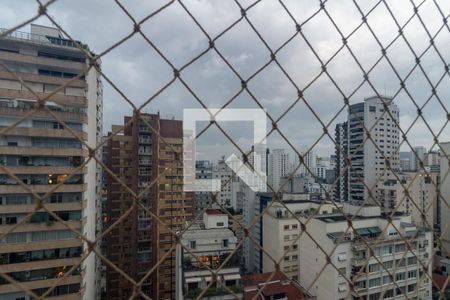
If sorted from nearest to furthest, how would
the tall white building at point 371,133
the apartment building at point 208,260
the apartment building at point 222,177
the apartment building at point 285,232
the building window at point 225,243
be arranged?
the apartment building at point 222,177, the tall white building at point 371,133, the apartment building at point 208,260, the building window at point 225,243, the apartment building at point 285,232

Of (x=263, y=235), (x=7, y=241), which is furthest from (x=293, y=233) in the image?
(x=7, y=241)

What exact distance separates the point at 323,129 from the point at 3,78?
14.9 ft

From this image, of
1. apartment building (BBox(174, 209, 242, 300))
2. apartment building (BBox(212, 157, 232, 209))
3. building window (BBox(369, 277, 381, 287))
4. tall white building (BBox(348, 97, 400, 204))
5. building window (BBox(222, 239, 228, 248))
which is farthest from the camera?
building window (BBox(369, 277, 381, 287))

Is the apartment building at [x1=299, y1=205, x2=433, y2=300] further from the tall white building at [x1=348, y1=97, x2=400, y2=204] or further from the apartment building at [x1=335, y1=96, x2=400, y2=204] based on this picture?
the tall white building at [x1=348, y1=97, x2=400, y2=204]

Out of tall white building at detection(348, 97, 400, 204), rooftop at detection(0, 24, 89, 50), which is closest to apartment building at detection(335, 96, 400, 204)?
tall white building at detection(348, 97, 400, 204)

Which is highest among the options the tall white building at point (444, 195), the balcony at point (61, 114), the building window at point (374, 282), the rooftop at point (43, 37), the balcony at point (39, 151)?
the rooftop at point (43, 37)

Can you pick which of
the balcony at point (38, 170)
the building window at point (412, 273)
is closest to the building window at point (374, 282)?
the building window at point (412, 273)

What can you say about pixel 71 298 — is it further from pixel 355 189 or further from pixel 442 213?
pixel 442 213

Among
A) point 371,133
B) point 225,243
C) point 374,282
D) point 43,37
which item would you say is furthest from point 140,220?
point 371,133

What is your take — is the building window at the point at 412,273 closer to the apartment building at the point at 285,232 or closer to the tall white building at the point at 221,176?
the apartment building at the point at 285,232

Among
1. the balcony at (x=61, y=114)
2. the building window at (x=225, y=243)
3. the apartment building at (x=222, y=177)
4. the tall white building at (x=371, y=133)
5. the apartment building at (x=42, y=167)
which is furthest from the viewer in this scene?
the building window at (x=225, y=243)

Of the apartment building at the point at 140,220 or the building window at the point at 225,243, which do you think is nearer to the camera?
the building window at the point at 225,243

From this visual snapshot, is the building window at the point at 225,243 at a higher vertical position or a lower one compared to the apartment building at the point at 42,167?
lower

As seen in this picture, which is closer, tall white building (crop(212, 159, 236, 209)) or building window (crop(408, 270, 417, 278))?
tall white building (crop(212, 159, 236, 209))
